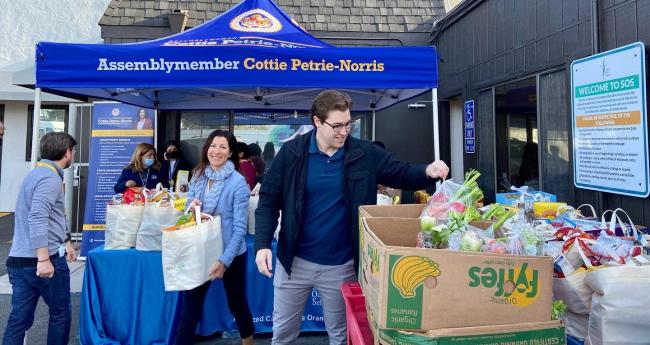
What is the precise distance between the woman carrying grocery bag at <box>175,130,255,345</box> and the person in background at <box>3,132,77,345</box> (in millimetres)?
824

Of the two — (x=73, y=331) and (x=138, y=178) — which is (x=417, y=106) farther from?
(x=73, y=331)

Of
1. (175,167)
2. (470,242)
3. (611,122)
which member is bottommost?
(470,242)

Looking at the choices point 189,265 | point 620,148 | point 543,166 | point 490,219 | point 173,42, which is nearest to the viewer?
point 490,219

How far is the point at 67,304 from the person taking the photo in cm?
277

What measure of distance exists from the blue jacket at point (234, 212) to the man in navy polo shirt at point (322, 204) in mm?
668

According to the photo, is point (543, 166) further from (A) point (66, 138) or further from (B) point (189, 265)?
(A) point (66, 138)

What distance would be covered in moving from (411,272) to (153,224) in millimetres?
2373

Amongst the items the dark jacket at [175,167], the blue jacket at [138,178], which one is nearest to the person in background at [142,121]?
the dark jacket at [175,167]

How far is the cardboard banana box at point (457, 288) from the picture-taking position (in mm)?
1172

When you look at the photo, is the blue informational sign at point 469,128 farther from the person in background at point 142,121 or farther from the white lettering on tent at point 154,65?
the person in background at point 142,121

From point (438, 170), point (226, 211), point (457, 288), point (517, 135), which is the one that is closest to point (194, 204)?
point (226, 211)

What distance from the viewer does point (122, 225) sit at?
10.1 feet

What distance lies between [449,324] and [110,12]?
7.22 meters

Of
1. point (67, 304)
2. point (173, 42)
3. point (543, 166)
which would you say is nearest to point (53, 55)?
point (173, 42)
